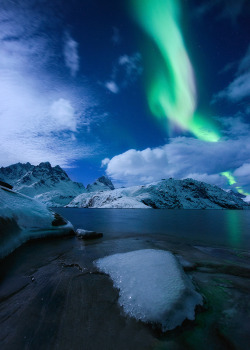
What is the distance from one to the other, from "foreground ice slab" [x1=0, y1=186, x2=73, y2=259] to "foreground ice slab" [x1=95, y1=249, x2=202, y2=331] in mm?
5454

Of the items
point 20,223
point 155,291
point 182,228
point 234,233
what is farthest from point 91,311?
point 182,228

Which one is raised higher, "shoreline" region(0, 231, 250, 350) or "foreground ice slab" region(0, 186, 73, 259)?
"foreground ice slab" region(0, 186, 73, 259)

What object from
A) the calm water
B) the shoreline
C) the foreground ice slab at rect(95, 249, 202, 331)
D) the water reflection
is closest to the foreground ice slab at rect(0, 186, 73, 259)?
the shoreline

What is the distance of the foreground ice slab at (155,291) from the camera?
3607 millimetres

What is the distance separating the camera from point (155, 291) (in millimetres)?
4332

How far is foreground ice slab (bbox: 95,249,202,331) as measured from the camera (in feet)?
11.8

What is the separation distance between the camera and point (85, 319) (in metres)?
3.68

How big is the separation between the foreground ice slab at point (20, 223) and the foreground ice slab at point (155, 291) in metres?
5.45

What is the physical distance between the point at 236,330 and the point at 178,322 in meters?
1.15

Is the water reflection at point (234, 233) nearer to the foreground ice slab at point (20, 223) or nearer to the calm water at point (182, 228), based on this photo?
the calm water at point (182, 228)

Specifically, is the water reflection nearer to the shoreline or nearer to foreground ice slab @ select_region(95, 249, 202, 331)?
the shoreline

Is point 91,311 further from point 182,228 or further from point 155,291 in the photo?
point 182,228

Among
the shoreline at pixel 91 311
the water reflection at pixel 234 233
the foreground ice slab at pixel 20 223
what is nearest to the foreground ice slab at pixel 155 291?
the shoreline at pixel 91 311

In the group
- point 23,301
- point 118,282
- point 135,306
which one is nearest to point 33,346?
point 23,301
